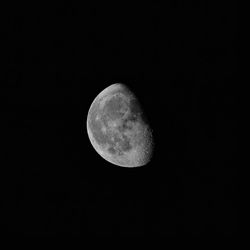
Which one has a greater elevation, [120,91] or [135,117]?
[120,91]

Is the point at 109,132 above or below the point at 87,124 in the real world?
below

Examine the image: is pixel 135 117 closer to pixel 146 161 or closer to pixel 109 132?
pixel 109 132

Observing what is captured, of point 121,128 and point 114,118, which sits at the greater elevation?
point 114,118

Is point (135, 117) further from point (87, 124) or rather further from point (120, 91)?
point (87, 124)

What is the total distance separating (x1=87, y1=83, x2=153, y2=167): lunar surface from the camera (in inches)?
181

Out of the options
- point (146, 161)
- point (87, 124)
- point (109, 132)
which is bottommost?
point (146, 161)

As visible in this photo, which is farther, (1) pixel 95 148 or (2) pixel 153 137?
(1) pixel 95 148

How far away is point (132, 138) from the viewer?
4.64 meters

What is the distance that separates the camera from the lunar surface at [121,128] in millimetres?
4590

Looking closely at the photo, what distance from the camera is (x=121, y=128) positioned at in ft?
15.0

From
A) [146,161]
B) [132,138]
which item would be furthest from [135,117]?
[146,161]

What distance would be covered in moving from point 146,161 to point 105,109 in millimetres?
918

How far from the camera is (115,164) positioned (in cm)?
511

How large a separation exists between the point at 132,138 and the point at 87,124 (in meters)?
0.80
